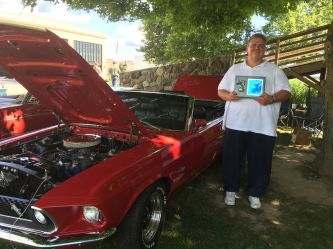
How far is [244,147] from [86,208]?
2.33 metres

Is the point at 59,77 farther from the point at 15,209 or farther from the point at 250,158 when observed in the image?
the point at 250,158

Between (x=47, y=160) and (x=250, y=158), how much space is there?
234cm

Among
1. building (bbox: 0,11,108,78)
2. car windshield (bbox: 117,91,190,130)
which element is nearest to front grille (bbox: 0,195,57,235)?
car windshield (bbox: 117,91,190,130)

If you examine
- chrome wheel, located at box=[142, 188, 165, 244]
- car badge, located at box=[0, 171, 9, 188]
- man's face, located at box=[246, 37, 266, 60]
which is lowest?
chrome wheel, located at box=[142, 188, 165, 244]

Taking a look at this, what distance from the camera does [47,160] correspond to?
3258mm

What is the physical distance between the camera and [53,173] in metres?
3.08

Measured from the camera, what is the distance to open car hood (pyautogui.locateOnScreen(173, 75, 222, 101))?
20.8 ft

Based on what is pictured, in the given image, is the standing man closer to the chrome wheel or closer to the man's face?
the man's face

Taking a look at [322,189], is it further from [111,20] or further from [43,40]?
[111,20]

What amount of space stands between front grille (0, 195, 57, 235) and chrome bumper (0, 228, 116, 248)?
0.15ft

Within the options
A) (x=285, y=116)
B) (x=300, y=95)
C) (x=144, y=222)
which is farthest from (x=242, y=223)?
(x=300, y=95)

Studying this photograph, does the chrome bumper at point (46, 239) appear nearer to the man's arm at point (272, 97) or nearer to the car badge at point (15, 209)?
the car badge at point (15, 209)

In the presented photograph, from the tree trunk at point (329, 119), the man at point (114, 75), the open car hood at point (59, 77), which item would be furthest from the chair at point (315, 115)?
the man at point (114, 75)

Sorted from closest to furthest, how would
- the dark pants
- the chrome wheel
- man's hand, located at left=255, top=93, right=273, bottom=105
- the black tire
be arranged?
the black tire
the chrome wheel
man's hand, located at left=255, top=93, right=273, bottom=105
the dark pants
